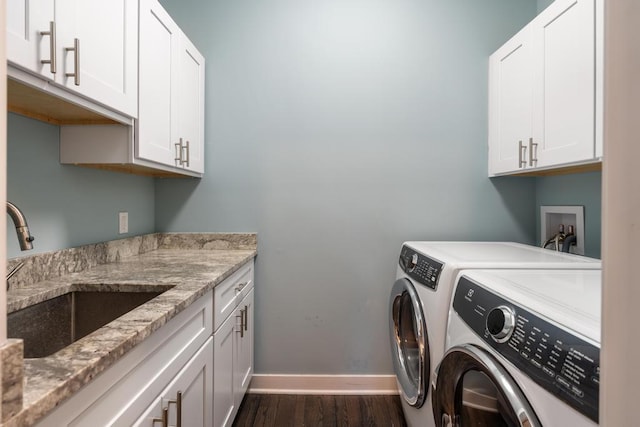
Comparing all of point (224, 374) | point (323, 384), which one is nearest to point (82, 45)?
point (224, 374)

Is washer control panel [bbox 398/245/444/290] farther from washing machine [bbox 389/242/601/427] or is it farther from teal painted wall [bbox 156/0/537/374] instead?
teal painted wall [bbox 156/0/537/374]

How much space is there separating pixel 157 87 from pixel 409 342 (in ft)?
5.54

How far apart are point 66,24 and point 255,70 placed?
51.6 inches

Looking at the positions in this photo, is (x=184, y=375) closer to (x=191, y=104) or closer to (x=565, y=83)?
(x=191, y=104)

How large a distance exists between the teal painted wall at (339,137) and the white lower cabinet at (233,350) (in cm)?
19

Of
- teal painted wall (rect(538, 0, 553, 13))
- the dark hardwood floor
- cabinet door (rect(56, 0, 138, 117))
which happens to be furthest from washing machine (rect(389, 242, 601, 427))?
teal painted wall (rect(538, 0, 553, 13))

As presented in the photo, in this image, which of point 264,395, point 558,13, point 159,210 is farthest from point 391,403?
point 558,13

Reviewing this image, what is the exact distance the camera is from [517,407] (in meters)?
0.73

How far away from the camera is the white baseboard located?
2219 millimetres

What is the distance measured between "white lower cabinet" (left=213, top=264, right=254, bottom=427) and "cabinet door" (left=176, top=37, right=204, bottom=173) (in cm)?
70

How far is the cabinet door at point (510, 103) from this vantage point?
1840 mm

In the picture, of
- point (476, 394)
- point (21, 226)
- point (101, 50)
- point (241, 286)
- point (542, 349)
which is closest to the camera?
point (542, 349)

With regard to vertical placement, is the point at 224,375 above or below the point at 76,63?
below

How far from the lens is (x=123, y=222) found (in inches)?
76.1
